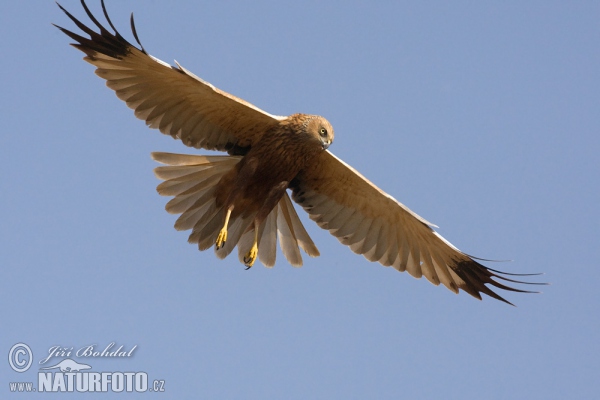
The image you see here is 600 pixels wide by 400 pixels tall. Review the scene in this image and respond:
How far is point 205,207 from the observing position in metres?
11.2

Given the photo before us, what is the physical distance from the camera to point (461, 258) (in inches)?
458

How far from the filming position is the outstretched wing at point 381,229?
1144 centimetres

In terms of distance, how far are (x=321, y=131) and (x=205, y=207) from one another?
5.15 ft

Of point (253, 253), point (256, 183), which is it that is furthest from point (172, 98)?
point (253, 253)

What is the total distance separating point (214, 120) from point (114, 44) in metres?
1.33

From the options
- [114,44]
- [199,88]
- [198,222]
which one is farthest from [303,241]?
[114,44]

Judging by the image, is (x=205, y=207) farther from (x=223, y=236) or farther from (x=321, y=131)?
(x=321, y=131)

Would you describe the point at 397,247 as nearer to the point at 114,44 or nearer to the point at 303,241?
the point at 303,241

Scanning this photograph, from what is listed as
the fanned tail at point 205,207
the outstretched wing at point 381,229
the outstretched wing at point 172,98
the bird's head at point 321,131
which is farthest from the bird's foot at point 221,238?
the bird's head at point 321,131

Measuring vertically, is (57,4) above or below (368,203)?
above

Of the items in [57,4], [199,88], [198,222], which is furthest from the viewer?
[198,222]

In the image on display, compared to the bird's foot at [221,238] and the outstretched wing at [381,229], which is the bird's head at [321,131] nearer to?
the outstretched wing at [381,229]

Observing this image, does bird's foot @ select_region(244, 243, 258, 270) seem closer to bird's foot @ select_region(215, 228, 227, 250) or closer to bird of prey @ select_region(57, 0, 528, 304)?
bird of prey @ select_region(57, 0, 528, 304)

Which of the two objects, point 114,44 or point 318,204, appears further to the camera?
point 318,204
